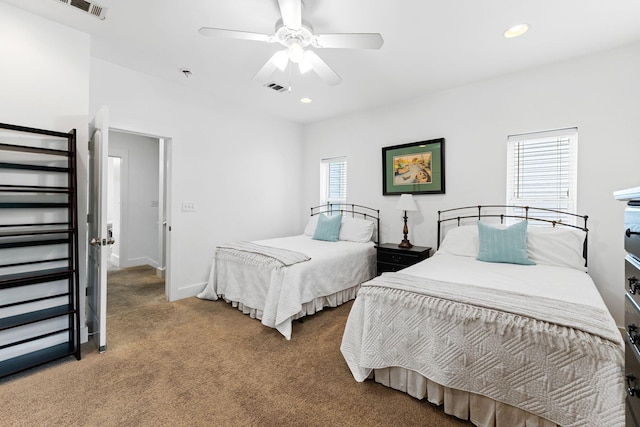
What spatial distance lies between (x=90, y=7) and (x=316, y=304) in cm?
323

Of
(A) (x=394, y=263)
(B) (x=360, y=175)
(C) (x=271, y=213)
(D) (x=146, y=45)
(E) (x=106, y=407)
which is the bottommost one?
(E) (x=106, y=407)

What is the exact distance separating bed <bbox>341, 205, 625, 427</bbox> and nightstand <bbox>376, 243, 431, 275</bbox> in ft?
3.16

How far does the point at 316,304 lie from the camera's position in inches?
125

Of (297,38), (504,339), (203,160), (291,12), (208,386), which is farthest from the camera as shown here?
(203,160)

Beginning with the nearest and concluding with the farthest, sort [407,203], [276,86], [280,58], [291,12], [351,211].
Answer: [291,12], [280,58], [276,86], [407,203], [351,211]

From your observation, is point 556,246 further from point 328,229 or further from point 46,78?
point 46,78

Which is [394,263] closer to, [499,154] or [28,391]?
[499,154]

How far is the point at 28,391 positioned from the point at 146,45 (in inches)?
113

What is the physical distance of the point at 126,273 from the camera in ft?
16.3

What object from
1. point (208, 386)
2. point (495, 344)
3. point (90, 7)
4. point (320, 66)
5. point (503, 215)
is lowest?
point (208, 386)

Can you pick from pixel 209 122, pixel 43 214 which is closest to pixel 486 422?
pixel 43 214

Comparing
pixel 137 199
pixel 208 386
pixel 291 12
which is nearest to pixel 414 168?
pixel 291 12

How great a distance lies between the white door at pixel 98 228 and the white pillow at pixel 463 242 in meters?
3.25

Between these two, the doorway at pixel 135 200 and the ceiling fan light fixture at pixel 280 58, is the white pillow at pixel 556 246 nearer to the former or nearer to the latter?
the ceiling fan light fixture at pixel 280 58
